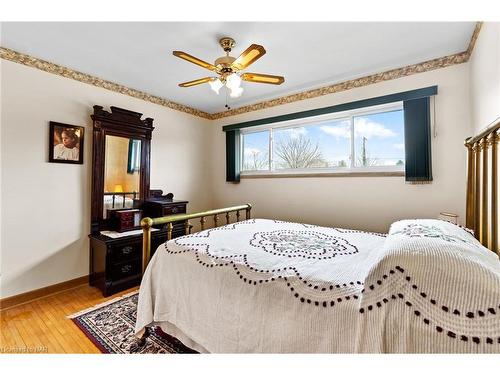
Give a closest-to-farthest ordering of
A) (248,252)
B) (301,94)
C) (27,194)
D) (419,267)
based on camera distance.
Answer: (419,267) → (248,252) → (27,194) → (301,94)

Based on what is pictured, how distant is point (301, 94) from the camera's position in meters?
3.23

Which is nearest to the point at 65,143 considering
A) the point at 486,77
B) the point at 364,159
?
the point at 364,159

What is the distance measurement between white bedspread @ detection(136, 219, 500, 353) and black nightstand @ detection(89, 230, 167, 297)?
3.85 ft

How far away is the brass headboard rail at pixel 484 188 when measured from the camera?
1.08 metres

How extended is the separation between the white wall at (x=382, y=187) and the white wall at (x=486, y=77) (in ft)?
0.63

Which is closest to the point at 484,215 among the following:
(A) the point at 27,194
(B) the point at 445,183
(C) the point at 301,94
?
(B) the point at 445,183

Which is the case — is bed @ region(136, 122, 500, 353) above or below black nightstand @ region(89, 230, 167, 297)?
above

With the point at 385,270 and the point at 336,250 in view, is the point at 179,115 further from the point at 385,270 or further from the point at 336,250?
the point at 385,270

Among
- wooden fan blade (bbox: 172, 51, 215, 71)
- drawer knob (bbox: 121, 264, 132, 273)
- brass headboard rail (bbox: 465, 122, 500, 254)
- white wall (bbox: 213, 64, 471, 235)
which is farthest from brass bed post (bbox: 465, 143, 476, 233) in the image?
drawer knob (bbox: 121, 264, 132, 273)

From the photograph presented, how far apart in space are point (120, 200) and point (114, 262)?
2.72 ft

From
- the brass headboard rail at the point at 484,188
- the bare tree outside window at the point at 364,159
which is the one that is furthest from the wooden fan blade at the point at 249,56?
the bare tree outside window at the point at 364,159

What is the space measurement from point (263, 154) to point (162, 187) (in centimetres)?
166

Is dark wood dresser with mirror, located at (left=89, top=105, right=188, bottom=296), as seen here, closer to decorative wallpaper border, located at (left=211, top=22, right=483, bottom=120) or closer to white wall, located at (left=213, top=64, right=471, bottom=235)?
white wall, located at (left=213, top=64, right=471, bottom=235)

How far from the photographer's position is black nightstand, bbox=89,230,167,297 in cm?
248
